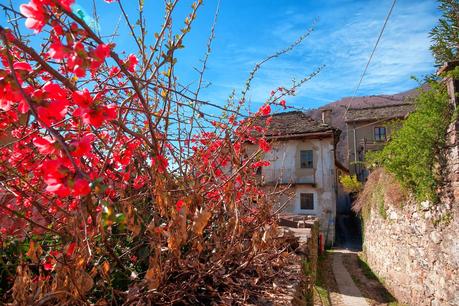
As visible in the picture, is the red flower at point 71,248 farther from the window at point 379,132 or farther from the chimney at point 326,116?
the window at point 379,132

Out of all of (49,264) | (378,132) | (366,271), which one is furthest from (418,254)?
(378,132)

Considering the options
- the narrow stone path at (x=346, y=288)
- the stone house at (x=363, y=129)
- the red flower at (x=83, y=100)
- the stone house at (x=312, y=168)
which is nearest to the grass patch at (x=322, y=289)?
the narrow stone path at (x=346, y=288)

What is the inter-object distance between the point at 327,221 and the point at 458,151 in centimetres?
1076

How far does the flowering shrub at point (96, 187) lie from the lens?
2.81 ft

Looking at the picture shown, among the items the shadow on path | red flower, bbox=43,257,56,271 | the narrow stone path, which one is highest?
red flower, bbox=43,257,56,271

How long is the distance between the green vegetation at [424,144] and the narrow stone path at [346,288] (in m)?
3.05

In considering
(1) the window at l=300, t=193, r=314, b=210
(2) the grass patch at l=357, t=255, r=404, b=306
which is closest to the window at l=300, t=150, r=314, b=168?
(1) the window at l=300, t=193, r=314, b=210

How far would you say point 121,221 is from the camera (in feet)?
2.28

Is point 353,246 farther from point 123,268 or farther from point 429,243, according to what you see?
point 123,268

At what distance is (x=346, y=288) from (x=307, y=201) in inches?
313

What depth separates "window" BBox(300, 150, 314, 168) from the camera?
1719 cm

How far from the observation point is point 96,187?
668mm

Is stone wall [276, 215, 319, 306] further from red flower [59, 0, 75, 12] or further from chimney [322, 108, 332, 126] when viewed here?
chimney [322, 108, 332, 126]

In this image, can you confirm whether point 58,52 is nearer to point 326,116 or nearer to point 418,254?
point 418,254
